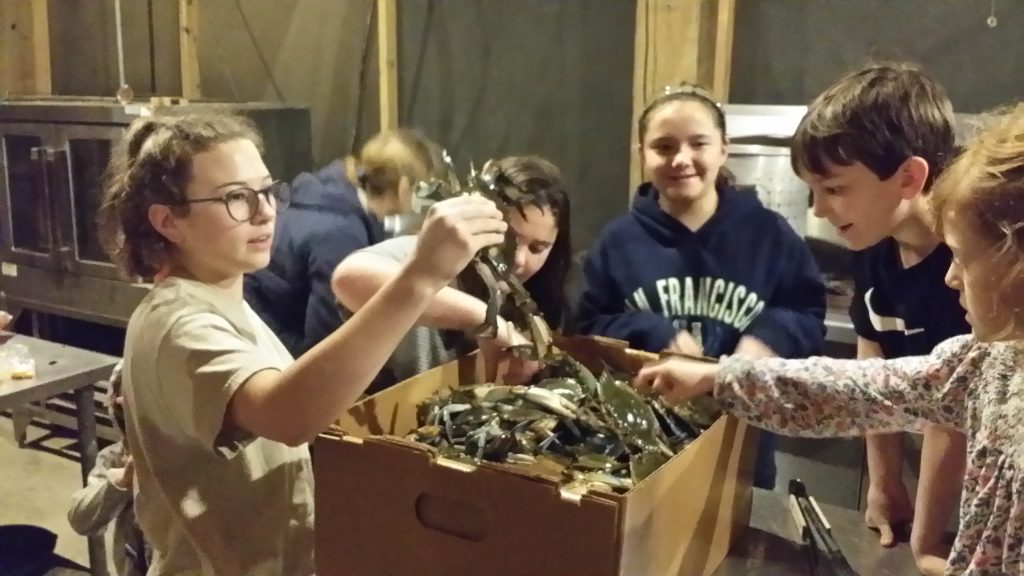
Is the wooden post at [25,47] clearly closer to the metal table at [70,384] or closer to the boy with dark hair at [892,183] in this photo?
the metal table at [70,384]

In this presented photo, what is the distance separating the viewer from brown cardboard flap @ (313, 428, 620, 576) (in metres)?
0.85

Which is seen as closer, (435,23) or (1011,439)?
(1011,439)

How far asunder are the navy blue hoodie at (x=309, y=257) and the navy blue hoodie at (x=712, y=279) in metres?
0.48

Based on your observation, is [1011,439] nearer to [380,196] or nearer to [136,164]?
[136,164]

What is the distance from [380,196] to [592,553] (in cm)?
120

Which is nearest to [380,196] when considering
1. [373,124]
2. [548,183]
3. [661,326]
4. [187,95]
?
[548,183]

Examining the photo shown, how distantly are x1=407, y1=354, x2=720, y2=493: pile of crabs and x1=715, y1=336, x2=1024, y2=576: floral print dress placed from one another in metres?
0.08

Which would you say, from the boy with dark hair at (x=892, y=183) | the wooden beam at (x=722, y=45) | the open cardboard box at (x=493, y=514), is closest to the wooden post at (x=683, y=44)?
the wooden beam at (x=722, y=45)

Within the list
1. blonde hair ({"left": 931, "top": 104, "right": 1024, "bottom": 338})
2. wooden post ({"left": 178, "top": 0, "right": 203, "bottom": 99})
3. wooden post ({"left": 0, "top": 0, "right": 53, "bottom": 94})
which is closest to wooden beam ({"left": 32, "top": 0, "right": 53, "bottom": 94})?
wooden post ({"left": 0, "top": 0, "right": 53, "bottom": 94})

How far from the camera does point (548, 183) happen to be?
5.06 feet

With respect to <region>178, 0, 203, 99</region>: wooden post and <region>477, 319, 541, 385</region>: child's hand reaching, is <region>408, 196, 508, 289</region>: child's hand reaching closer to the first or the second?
<region>477, 319, 541, 385</region>: child's hand reaching

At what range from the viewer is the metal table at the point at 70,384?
1950mm

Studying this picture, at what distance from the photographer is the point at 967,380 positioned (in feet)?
3.30

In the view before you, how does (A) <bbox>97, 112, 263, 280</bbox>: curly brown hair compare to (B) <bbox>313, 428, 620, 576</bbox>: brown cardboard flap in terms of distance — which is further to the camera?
(A) <bbox>97, 112, 263, 280</bbox>: curly brown hair
